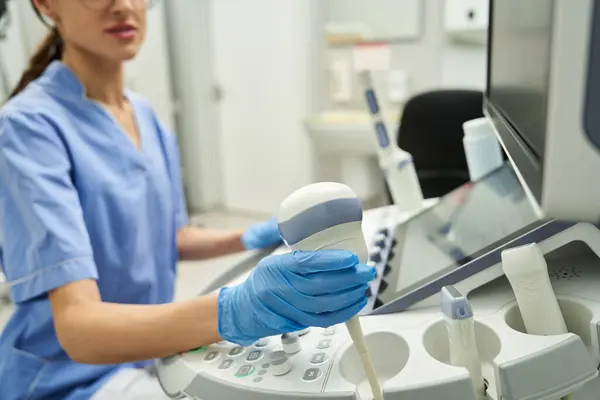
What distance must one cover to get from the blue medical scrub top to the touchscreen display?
395 millimetres

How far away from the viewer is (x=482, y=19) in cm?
221

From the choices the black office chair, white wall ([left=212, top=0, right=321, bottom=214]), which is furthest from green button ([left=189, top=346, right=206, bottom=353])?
white wall ([left=212, top=0, right=321, bottom=214])

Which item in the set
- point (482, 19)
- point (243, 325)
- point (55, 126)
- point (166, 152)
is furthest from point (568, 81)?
point (482, 19)

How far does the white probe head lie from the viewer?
1.29ft

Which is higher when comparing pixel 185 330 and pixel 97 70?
pixel 97 70

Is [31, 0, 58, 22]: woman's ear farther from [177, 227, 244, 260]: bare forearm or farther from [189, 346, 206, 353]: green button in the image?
[189, 346, 206, 353]: green button

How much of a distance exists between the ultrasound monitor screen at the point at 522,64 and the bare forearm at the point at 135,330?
1.16 ft

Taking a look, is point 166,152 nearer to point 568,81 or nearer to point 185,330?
point 185,330

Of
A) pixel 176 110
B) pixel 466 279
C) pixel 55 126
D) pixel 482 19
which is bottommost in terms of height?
pixel 176 110

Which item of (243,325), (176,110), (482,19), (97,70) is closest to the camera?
(243,325)

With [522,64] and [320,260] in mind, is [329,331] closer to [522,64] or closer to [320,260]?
[320,260]

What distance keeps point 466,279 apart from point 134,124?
68cm

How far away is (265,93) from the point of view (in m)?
2.98

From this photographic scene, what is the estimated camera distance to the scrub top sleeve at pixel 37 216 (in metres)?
0.62
